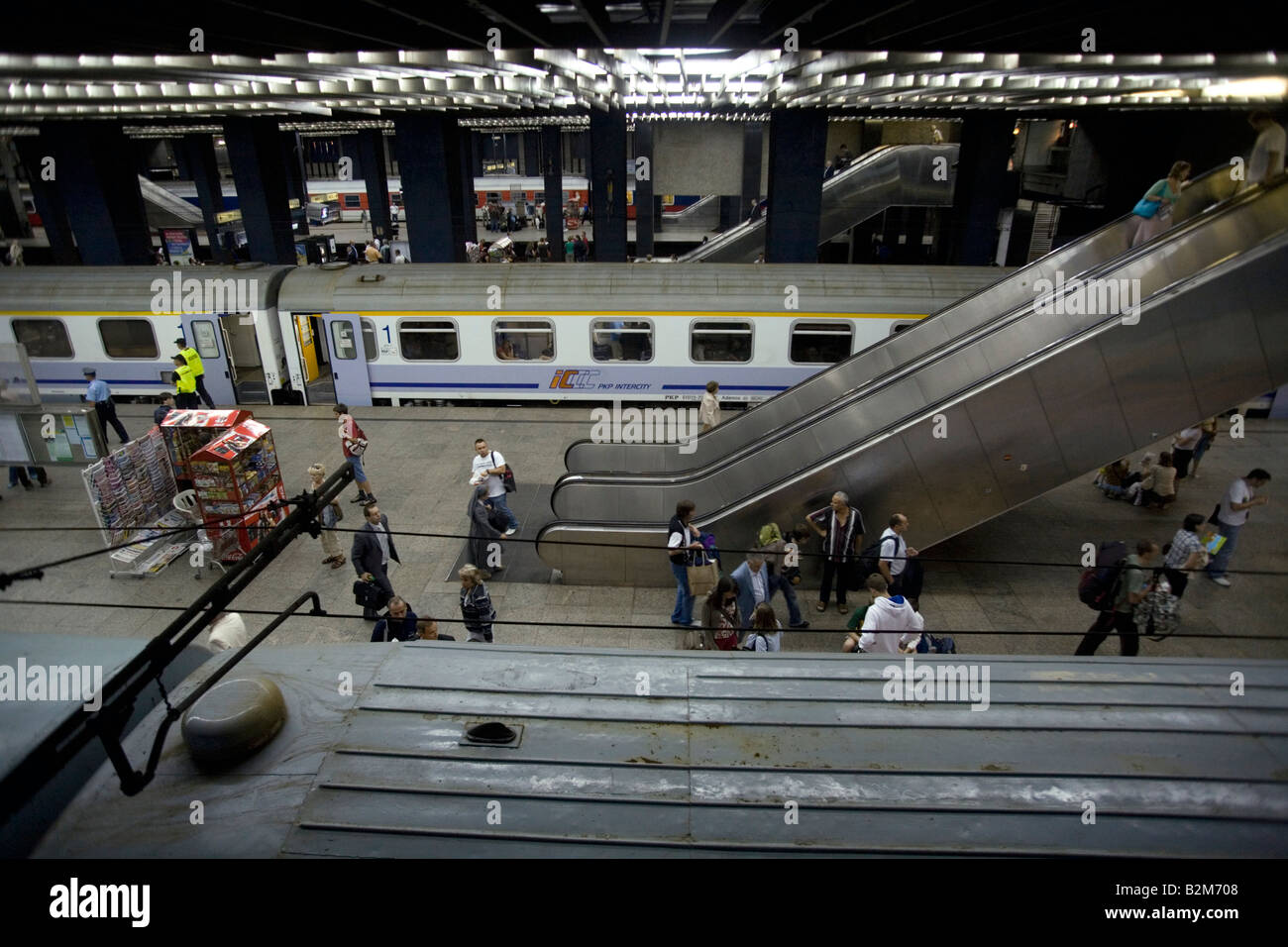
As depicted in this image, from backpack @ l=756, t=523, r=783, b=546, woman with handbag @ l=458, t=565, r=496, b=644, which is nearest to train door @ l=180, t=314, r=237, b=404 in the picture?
woman with handbag @ l=458, t=565, r=496, b=644

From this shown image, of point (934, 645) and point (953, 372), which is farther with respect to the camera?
point (953, 372)

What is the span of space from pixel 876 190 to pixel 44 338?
25.0 metres

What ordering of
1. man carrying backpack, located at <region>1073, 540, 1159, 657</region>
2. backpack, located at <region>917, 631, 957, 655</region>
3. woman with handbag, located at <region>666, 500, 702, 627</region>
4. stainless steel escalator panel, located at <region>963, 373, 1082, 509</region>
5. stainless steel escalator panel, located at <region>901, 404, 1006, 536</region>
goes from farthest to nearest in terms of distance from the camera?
Result: stainless steel escalator panel, located at <region>901, 404, 1006, 536</region> → stainless steel escalator panel, located at <region>963, 373, 1082, 509</region> → woman with handbag, located at <region>666, 500, 702, 627</region> → man carrying backpack, located at <region>1073, 540, 1159, 657</region> → backpack, located at <region>917, 631, 957, 655</region>

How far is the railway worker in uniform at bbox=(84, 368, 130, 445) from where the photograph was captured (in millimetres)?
13336

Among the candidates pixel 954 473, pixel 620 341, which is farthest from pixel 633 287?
pixel 954 473

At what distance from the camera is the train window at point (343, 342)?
15.8 m

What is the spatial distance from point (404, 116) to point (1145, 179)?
21476 millimetres

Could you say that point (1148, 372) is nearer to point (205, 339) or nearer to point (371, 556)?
point (371, 556)

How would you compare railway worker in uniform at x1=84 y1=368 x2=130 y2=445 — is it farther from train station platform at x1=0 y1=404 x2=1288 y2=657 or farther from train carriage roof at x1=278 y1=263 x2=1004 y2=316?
train carriage roof at x1=278 y1=263 x2=1004 y2=316

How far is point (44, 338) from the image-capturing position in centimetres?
→ 1634

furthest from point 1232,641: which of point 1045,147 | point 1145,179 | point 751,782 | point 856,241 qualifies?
point 1045,147

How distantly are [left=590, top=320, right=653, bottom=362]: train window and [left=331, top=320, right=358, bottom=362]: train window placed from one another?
5.37 metres

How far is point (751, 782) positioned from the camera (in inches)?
138
